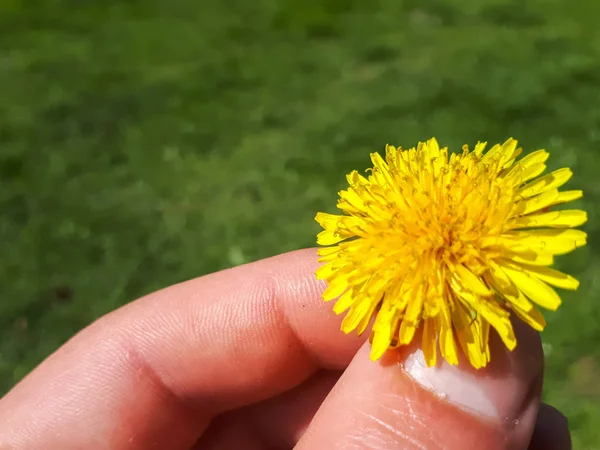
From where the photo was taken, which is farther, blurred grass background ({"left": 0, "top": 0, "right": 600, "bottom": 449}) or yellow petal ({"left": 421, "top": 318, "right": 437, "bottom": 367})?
blurred grass background ({"left": 0, "top": 0, "right": 600, "bottom": 449})

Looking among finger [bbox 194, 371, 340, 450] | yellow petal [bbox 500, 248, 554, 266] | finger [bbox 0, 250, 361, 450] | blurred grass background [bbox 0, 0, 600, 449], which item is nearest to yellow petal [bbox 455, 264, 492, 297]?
yellow petal [bbox 500, 248, 554, 266]

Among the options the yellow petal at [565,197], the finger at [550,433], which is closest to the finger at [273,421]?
the finger at [550,433]

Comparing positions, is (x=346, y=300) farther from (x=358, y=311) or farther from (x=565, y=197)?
(x=565, y=197)

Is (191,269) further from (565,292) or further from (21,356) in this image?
(565,292)

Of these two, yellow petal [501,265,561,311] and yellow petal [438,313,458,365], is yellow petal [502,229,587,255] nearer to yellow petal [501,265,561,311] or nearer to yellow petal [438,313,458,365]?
yellow petal [501,265,561,311]

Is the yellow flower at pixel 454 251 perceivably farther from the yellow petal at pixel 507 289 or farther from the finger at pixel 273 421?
the finger at pixel 273 421
